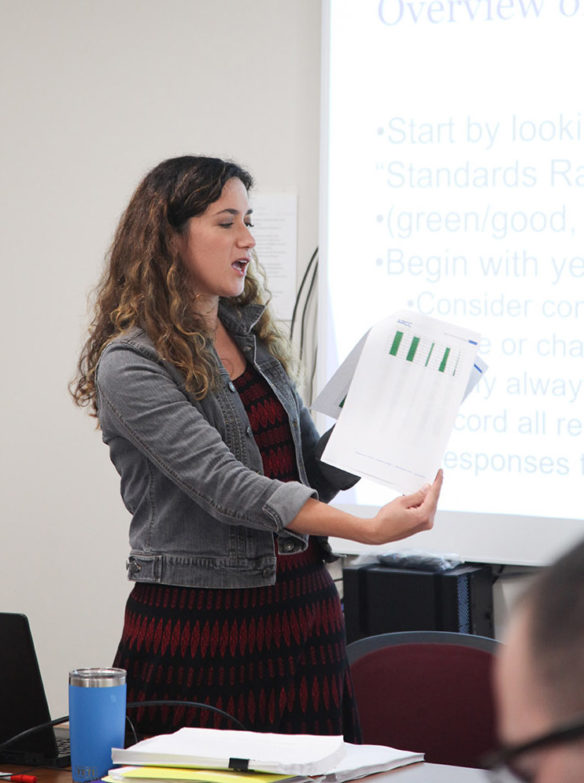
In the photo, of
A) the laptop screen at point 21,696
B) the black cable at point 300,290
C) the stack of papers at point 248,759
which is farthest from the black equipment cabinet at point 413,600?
the laptop screen at point 21,696

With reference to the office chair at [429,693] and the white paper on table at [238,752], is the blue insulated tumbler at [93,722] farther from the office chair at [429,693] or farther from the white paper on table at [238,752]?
the office chair at [429,693]

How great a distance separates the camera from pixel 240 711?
1.80 meters

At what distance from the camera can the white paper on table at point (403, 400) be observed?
6.08 feet

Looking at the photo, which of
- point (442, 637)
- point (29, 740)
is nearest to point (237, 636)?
point (442, 637)

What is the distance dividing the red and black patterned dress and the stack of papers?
0.33 metres

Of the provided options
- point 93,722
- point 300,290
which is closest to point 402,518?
point 93,722

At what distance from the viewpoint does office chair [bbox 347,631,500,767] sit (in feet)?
5.78

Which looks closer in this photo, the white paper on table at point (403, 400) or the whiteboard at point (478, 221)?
the white paper on table at point (403, 400)

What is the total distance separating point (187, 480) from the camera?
5.60ft

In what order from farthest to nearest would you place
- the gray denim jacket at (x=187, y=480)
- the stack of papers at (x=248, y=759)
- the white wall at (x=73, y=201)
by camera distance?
the white wall at (x=73, y=201) → the gray denim jacket at (x=187, y=480) → the stack of papers at (x=248, y=759)

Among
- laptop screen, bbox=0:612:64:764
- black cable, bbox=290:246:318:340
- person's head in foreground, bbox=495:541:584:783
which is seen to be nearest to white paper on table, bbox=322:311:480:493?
laptop screen, bbox=0:612:64:764

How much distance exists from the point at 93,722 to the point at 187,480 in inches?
18.7

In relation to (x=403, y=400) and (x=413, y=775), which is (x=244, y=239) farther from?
(x=413, y=775)

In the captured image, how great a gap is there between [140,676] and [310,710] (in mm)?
304
